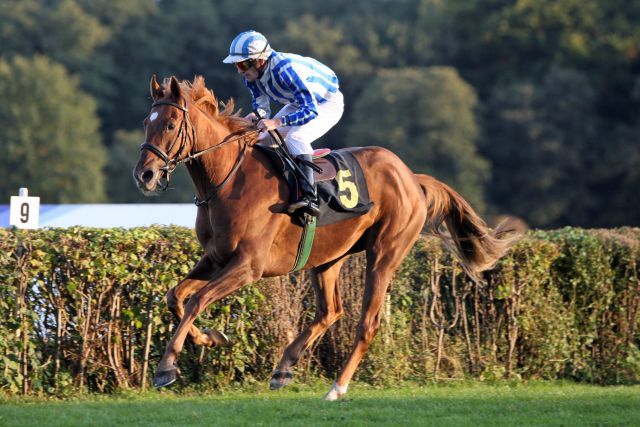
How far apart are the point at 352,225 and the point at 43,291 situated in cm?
215

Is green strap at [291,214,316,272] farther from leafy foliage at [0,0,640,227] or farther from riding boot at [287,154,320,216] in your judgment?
leafy foliage at [0,0,640,227]

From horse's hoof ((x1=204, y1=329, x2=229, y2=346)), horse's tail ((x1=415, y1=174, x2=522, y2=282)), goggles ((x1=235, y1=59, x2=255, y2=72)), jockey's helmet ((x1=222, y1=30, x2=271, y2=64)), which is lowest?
horse's hoof ((x1=204, y1=329, x2=229, y2=346))

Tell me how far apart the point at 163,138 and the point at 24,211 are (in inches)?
107

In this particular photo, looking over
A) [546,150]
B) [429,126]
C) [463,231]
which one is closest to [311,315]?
[463,231]

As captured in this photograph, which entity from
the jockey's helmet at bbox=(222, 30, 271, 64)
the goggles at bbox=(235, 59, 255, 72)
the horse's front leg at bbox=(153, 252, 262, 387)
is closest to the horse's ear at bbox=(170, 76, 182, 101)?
the jockey's helmet at bbox=(222, 30, 271, 64)

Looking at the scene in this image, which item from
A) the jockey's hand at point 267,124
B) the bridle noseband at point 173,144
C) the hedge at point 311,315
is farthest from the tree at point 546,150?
the bridle noseband at point 173,144

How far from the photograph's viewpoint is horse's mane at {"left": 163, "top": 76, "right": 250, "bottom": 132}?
6664 millimetres

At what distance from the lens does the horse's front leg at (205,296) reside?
20.1 ft

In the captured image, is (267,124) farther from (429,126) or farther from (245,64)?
(429,126)

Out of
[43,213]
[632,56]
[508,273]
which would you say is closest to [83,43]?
[632,56]

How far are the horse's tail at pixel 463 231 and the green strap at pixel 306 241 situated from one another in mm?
1418

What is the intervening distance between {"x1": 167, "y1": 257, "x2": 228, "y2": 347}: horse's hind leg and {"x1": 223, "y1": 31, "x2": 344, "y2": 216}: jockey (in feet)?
2.12

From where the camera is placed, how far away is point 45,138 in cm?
4828

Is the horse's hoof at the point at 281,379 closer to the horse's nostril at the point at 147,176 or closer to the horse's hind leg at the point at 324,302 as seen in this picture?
the horse's hind leg at the point at 324,302
